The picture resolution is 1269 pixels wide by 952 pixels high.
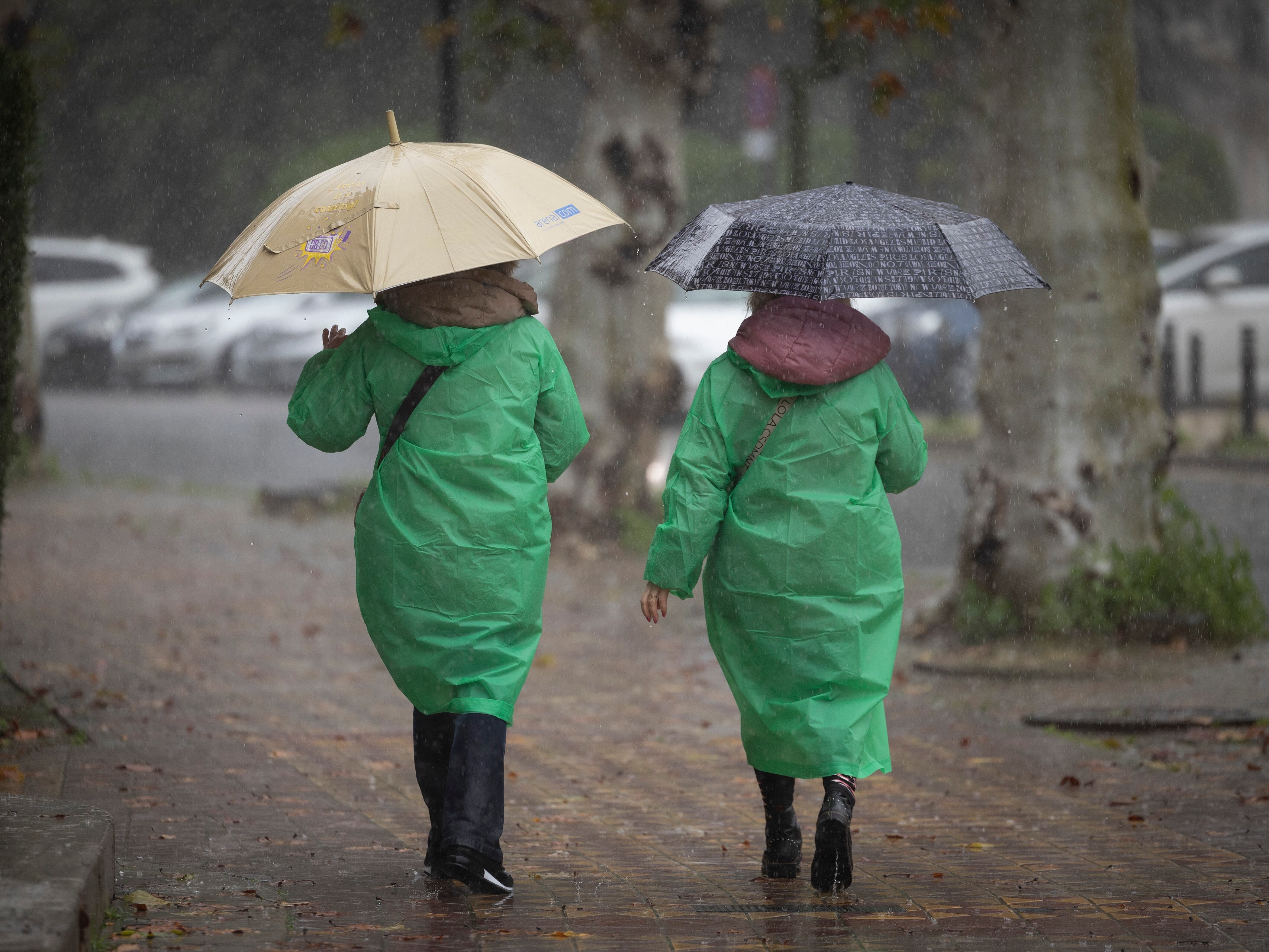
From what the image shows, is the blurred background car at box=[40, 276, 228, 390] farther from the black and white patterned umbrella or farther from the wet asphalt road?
the black and white patterned umbrella

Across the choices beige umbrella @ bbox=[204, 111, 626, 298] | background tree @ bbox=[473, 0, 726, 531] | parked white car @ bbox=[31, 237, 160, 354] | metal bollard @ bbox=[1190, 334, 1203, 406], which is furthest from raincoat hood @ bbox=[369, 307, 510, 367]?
parked white car @ bbox=[31, 237, 160, 354]

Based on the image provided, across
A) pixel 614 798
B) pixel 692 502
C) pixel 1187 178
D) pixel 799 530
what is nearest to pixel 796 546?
pixel 799 530

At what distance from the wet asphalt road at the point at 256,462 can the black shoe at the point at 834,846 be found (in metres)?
6.81

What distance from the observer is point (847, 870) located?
4.54 meters

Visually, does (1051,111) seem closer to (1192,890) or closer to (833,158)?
(1192,890)

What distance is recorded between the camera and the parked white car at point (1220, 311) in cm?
1889

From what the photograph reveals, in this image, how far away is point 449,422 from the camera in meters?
4.52

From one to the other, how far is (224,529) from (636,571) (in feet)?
12.5

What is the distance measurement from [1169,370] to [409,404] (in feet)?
48.4

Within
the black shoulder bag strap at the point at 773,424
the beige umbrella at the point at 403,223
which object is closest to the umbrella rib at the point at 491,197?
the beige umbrella at the point at 403,223

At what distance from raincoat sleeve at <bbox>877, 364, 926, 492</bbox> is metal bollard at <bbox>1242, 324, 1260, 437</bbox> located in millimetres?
13265

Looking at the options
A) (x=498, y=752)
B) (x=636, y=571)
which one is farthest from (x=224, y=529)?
(x=498, y=752)

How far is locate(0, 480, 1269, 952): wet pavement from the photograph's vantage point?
429cm

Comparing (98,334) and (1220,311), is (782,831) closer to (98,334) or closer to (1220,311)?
(1220,311)
